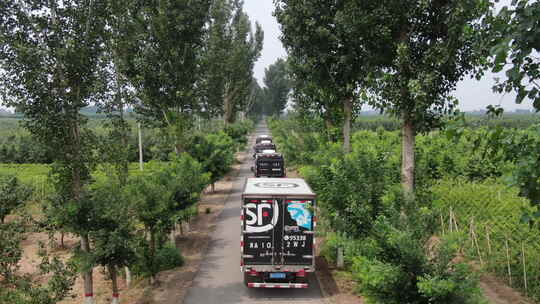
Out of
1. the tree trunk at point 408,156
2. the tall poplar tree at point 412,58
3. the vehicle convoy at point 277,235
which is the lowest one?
the vehicle convoy at point 277,235

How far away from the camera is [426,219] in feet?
23.6

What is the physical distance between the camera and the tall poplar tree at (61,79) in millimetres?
8602

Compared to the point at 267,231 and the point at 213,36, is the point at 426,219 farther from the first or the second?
the point at 213,36

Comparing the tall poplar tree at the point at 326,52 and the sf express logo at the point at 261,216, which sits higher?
the tall poplar tree at the point at 326,52

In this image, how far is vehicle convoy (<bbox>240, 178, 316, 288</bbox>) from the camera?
10.7 meters

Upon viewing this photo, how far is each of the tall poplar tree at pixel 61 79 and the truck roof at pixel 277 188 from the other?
4057mm

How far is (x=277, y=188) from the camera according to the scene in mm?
11398

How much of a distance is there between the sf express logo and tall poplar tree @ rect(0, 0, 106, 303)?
3880 millimetres

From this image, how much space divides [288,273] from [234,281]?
211 cm

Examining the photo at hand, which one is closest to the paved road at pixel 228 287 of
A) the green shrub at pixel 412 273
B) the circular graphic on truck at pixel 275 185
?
the circular graphic on truck at pixel 275 185

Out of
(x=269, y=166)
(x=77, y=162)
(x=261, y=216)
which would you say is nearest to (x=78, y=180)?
(x=77, y=162)

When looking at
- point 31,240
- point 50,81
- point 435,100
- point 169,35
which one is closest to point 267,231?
point 435,100

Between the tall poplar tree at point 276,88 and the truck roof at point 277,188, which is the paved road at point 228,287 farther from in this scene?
the tall poplar tree at point 276,88

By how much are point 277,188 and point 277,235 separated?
1.33 meters
